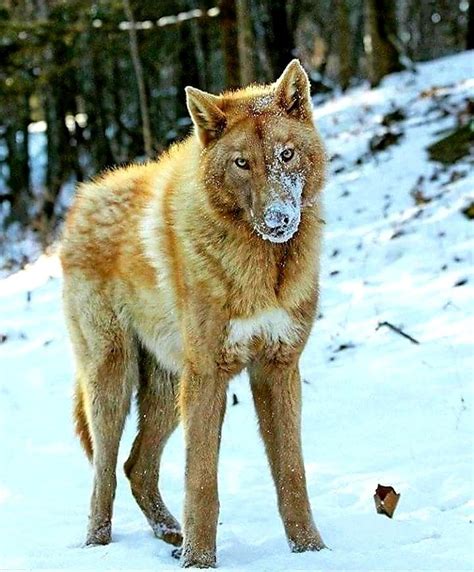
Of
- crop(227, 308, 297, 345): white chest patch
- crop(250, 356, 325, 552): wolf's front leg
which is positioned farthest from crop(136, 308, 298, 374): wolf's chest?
crop(250, 356, 325, 552): wolf's front leg

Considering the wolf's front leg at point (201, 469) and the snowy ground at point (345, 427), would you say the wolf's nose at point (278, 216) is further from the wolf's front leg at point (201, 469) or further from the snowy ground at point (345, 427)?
the snowy ground at point (345, 427)

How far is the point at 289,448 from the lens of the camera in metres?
4.88

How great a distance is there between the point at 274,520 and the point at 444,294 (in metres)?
3.49

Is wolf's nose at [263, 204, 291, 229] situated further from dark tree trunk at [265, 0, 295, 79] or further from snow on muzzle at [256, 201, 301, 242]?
dark tree trunk at [265, 0, 295, 79]

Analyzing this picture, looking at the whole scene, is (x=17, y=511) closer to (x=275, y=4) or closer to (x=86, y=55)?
(x=275, y=4)

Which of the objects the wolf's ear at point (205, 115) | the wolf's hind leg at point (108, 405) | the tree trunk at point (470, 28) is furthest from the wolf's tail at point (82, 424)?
the tree trunk at point (470, 28)

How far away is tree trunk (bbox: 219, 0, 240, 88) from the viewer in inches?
602

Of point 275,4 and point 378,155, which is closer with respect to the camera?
point 378,155

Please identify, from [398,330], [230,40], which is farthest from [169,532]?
[230,40]

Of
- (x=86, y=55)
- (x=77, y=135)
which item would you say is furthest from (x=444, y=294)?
(x=77, y=135)

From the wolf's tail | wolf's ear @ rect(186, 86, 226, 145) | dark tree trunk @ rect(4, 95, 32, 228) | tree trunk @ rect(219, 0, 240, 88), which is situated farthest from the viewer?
dark tree trunk @ rect(4, 95, 32, 228)

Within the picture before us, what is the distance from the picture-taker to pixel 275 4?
66.2 ft

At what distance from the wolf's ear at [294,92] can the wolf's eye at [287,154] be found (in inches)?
12.2

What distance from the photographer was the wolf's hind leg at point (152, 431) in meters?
5.70
